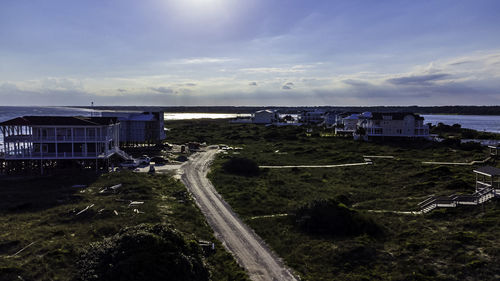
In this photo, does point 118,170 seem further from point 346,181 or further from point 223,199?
point 346,181

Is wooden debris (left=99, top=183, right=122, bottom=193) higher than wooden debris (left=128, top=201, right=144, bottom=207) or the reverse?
higher

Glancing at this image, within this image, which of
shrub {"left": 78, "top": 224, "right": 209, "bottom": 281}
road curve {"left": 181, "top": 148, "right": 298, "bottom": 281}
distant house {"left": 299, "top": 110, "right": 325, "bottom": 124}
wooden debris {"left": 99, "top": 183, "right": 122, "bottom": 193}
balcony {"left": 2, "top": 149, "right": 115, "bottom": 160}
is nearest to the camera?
shrub {"left": 78, "top": 224, "right": 209, "bottom": 281}

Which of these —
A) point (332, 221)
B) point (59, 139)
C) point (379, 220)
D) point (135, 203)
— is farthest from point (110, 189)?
point (379, 220)

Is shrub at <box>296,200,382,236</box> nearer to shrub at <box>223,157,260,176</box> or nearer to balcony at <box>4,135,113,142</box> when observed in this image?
shrub at <box>223,157,260,176</box>

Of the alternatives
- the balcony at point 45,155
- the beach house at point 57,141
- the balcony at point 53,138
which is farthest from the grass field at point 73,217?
the balcony at point 53,138

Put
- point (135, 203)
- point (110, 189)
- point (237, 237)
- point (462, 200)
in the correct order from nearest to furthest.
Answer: point (237, 237), point (462, 200), point (135, 203), point (110, 189)

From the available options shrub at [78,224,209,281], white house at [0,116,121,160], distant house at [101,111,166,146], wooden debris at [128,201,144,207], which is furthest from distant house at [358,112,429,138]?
shrub at [78,224,209,281]

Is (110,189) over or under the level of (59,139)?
under

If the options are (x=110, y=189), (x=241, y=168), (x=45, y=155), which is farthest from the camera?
(x=241, y=168)

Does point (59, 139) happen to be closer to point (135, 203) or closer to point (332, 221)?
point (135, 203)
